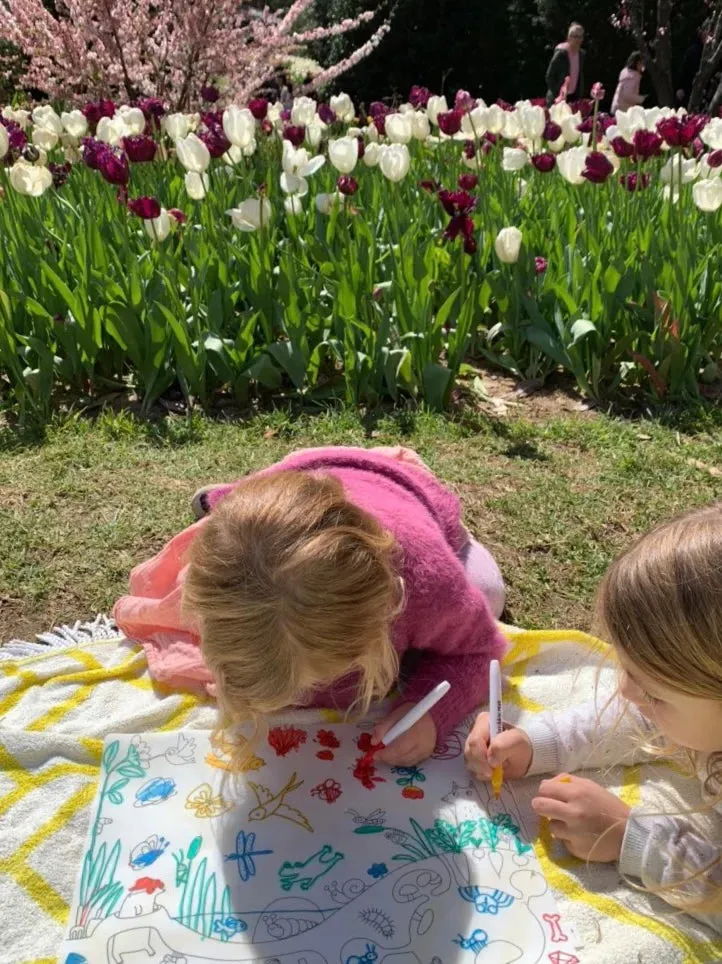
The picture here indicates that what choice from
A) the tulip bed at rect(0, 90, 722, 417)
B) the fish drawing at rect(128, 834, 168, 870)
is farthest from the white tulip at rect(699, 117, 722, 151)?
the fish drawing at rect(128, 834, 168, 870)

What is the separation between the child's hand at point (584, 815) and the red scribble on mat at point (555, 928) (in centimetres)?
10

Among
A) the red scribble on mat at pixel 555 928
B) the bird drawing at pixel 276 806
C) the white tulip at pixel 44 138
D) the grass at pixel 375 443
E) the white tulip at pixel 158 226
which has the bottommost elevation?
the red scribble on mat at pixel 555 928

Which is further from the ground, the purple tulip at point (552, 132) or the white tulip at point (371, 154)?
the purple tulip at point (552, 132)

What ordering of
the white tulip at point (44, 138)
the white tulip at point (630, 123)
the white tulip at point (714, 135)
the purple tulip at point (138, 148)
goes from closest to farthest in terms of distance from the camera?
the purple tulip at point (138, 148), the white tulip at point (714, 135), the white tulip at point (630, 123), the white tulip at point (44, 138)

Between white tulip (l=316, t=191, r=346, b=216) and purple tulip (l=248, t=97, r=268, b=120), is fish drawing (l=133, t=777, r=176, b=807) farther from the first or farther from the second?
purple tulip (l=248, t=97, r=268, b=120)

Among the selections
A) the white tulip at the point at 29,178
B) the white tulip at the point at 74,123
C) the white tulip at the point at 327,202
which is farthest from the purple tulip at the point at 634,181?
the white tulip at the point at 74,123

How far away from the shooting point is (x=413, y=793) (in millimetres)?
1423

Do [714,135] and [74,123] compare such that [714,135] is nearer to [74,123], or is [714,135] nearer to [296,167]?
[296,167]

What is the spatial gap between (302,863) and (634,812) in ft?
1.60

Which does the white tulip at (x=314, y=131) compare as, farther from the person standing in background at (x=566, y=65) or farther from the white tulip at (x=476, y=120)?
the person standing in background at (x=566, y=65)

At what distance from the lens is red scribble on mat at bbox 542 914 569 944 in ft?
4.01

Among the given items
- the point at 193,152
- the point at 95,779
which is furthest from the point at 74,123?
the point at 95,779

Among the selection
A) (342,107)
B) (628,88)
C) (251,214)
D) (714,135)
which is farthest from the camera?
(628,88)

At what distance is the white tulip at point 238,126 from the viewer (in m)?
2.95
